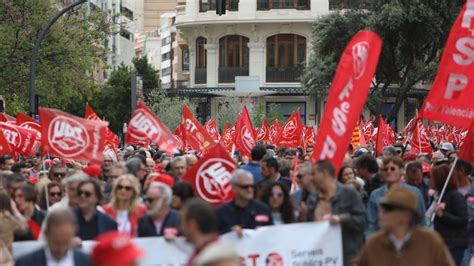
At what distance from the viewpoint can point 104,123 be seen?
538 inches

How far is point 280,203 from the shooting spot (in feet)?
35.7

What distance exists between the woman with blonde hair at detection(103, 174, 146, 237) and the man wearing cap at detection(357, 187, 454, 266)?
2.86m

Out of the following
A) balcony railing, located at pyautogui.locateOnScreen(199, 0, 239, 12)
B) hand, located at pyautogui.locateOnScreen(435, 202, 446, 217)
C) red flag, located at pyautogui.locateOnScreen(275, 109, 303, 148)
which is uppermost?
balcony railing, located at pyautogui.locateOnScreen(199, 0, 239, 12)

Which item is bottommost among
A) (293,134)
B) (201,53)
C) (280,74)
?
(293,134)

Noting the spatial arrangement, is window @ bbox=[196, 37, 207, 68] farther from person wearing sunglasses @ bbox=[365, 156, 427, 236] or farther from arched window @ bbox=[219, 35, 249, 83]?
person wearing sunglasses @ bbox=[365, 156, 427, 236]

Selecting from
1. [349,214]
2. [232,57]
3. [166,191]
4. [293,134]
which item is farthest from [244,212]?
[232,57]

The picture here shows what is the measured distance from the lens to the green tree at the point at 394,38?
4788 centimetres

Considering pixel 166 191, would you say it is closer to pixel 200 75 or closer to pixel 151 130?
pixel 151 130

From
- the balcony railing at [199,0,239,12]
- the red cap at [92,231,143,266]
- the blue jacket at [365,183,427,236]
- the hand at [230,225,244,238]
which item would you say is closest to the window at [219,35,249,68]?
the balcony railing at [199,0,239,12]

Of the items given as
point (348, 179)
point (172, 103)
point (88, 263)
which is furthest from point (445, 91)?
point (172, 103)

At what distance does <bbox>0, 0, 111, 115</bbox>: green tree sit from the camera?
116 ft

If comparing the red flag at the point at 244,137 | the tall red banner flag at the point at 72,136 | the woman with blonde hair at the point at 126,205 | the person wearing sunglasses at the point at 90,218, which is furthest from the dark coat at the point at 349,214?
the red flag at the point at 244,137

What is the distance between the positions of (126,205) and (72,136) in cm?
333

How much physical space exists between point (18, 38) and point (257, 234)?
25962mm
